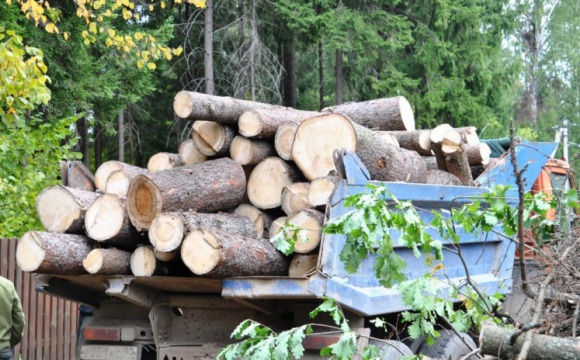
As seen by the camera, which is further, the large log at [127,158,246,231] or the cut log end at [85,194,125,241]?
the cut log end at [85,194,125,241]

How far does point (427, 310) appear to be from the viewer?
448cm

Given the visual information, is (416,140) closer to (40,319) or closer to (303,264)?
(303,264)

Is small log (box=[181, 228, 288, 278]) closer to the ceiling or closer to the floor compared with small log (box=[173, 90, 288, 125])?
closer to the floor

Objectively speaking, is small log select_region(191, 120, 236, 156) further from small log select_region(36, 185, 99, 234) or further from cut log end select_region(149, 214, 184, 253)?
cut log end select_region(149, 214, 184, 253)

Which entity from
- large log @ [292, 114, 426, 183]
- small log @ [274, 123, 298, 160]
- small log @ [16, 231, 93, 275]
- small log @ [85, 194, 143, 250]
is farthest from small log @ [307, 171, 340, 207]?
small log @ [16, 231, 93, 275]

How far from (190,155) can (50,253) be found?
5.09 feet

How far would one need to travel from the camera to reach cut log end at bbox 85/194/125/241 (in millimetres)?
6270

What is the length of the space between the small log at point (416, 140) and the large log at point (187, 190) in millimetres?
2101

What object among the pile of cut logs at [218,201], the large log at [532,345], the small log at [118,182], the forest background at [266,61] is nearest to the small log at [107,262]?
the pile of cut logs at [218,201]

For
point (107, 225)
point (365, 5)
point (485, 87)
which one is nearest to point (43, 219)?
point (107, 225)

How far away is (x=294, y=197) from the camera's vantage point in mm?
6316

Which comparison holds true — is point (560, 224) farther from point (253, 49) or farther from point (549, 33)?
point (549, 33)

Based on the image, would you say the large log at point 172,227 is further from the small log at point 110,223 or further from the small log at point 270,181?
the small log at point 270,181

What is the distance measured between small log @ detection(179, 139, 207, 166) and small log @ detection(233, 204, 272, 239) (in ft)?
2.20
